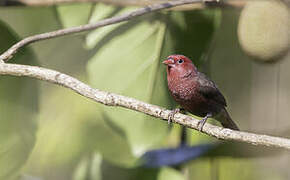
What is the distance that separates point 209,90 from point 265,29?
11.0 inches

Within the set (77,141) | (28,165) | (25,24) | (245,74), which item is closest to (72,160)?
(77,141)

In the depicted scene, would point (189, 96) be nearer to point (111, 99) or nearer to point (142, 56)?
point (142, 56)

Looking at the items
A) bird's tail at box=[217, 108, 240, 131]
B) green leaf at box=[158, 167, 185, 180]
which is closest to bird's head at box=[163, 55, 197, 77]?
bird's tail at box=[217, 108, 240, 131]

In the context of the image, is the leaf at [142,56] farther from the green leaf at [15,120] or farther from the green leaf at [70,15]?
the green leaf at [15,120]

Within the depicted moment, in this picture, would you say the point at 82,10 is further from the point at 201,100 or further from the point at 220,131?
the point at 220,131

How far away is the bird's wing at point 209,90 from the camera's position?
1.48m

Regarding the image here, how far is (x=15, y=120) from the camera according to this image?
140cm

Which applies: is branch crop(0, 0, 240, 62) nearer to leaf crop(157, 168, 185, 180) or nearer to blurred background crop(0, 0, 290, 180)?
blurred background crop(0, 0, 290, 180)

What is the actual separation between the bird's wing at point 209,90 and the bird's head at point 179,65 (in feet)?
0.10

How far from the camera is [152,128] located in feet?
4.33

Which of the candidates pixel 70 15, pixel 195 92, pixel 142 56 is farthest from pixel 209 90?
pixel 70 15

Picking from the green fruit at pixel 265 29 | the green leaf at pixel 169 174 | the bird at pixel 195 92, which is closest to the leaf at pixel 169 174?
the green leaf at pixel 169 174

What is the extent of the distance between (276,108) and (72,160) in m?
0.51

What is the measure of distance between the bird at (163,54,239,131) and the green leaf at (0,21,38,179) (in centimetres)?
33
